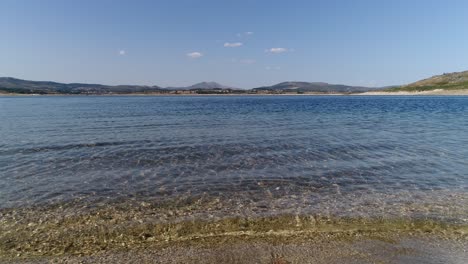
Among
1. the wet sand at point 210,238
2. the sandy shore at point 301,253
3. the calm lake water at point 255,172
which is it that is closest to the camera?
the sandy shore at point 301,253

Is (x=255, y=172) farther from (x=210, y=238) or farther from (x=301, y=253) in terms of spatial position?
(x=301, y=253)

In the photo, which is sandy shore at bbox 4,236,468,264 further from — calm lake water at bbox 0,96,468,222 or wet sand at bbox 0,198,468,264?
calm lake water at bbox 0,96,468,222

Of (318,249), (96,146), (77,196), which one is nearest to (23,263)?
(77,196)

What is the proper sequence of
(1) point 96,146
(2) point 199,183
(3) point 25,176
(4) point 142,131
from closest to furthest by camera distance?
(2) point 199,183, (3) point 25,176, (1) point 96,146, (4) point 142,131

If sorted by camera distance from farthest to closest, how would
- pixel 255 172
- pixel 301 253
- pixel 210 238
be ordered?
pixel 255 172
pixel 210 238
pixel 301 253

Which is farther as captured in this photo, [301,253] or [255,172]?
[255,172]

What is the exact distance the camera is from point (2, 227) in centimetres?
920

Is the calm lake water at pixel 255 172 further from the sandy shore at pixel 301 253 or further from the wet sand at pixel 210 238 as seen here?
the sandy shore at pixel 301 253

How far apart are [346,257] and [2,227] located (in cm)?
926

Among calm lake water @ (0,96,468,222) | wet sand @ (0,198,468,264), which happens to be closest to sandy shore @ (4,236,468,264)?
wet sand @ (0,198,468,264)

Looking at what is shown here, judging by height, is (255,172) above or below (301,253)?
below

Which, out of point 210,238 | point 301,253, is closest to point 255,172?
point 210,238

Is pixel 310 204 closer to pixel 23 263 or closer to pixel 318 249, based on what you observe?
pixel 318 249

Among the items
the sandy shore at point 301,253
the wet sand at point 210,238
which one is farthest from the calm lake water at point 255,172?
the sandy shore at point 301,253
